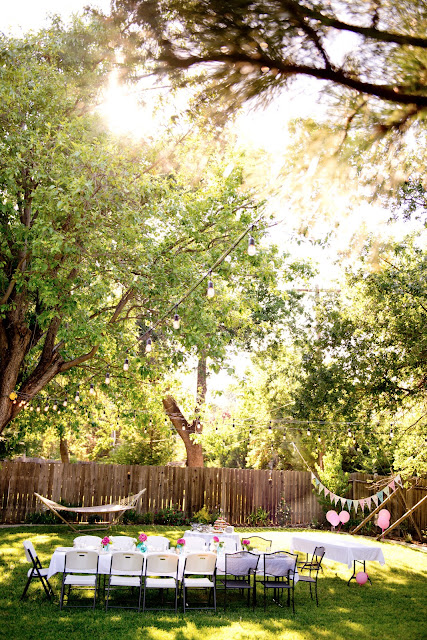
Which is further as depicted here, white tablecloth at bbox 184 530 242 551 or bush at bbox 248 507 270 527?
bush at bbox 248 507 270 527

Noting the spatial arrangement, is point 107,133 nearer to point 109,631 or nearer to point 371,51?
point 371,51

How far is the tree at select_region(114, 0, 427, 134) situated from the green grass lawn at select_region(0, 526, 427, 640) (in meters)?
5.05

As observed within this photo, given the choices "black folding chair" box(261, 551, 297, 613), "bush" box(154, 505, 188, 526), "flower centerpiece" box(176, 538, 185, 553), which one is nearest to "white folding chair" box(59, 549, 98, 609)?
"flower centerpiece" box(176, 538, 185, 553)

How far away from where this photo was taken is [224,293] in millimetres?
9258

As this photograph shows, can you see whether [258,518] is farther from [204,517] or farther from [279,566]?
[279,566]

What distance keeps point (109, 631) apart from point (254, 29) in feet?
18.3

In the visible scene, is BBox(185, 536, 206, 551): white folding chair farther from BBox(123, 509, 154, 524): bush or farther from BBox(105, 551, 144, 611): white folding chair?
BBox(123, 509, 154, 524): bush

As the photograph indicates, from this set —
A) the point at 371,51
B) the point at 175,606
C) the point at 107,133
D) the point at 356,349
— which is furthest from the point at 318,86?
the point at 356,349

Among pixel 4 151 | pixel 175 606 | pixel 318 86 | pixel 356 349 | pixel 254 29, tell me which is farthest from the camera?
pixel 356 349

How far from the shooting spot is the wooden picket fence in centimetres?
1293

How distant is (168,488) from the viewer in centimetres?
1427

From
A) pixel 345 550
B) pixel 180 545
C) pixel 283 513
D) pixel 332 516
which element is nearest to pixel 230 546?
pixel 180 545

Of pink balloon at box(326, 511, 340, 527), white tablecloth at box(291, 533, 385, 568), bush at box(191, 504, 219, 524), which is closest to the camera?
white tablecloth at box(291, 533, 385, 568)

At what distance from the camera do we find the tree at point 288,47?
9.06 ft
